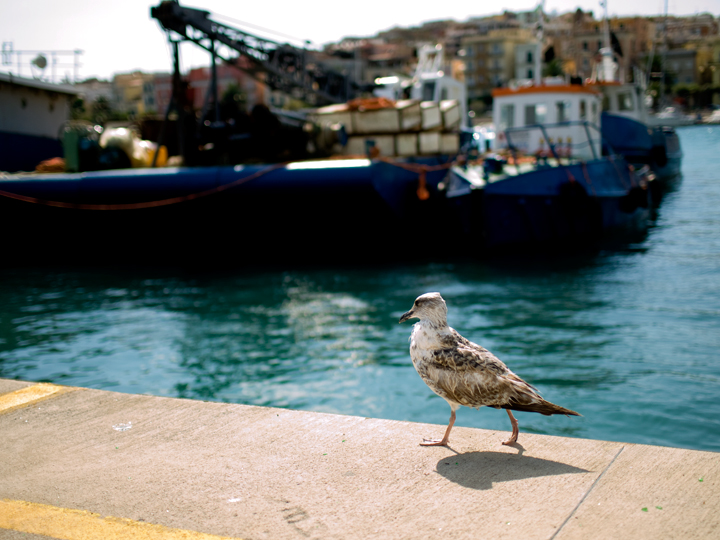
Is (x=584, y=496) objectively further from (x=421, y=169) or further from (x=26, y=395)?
(x=421, y=169)

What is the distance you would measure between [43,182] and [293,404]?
9890mm

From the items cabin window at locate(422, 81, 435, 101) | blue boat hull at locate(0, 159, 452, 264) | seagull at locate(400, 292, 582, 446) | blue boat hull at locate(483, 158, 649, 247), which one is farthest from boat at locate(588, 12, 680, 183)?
seagull at locate(400, 292, 582, 446)

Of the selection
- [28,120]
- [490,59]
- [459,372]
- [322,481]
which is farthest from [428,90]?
[490,59]

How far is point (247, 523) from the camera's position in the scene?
2.67 meters

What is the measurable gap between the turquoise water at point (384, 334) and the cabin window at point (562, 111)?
4.41m

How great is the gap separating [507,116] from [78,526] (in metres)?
16.6

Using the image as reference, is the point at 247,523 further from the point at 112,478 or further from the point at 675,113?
the point at 675,113

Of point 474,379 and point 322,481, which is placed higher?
point 474,379

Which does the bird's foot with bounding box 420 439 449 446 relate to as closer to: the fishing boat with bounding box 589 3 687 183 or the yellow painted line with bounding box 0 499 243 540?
the yellow painted line with bounding box 0 499 243 540

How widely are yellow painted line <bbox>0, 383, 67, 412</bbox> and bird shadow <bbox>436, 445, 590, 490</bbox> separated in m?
2.59

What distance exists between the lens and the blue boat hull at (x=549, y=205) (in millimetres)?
13711

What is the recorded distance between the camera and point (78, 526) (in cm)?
266

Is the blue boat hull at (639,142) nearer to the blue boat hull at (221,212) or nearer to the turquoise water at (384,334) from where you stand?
the turquoise water at (384,334)

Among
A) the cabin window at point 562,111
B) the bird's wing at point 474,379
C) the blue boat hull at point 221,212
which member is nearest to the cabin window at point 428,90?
the cabin window at point 562,111
